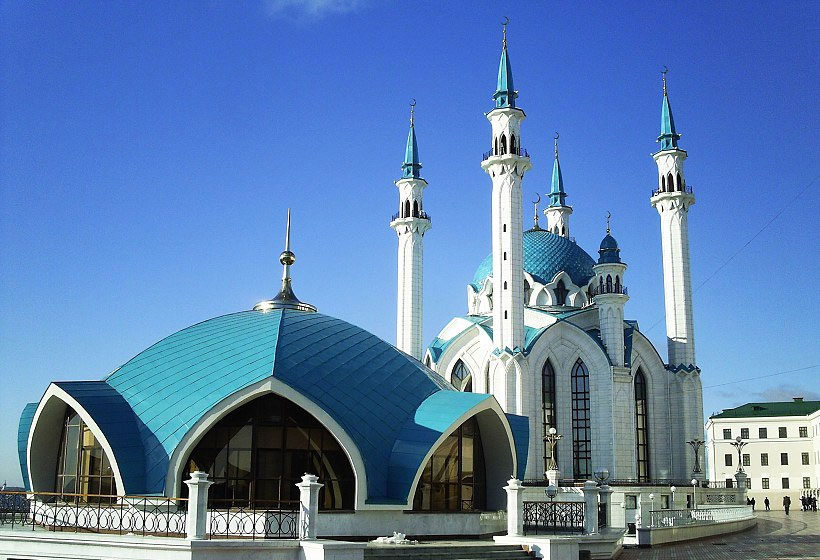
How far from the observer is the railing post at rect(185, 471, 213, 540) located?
14.0 meters

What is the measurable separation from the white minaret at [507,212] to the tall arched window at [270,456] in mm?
21613

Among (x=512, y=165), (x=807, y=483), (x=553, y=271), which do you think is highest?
(x=512, y=165)

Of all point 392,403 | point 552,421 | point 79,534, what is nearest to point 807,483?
point 552,421

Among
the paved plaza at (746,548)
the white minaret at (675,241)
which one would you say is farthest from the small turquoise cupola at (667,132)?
the paved plaza at (746,548)

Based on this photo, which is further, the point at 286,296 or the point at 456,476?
the point at 286,296

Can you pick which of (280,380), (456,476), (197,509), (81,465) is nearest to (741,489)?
(456,476)

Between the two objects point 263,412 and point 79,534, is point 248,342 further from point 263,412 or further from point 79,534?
point 79,534

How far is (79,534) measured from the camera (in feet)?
49.9

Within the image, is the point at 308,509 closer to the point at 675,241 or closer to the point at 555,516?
the point at 555,516

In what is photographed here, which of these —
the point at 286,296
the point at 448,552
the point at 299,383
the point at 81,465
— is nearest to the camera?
the point at 448,552

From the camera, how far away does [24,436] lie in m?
20.4

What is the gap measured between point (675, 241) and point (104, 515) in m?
34.5

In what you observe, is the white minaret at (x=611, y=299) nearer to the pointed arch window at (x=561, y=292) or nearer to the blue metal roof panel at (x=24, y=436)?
the pointed arch window at (x=561, y=292)

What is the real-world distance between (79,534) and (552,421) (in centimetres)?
2881
